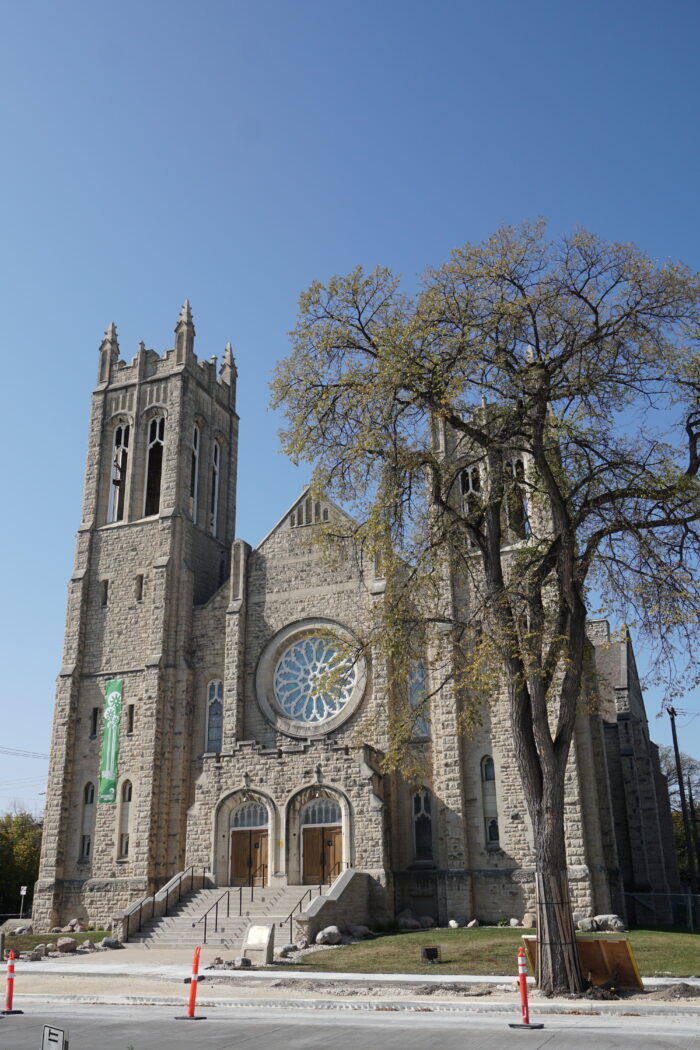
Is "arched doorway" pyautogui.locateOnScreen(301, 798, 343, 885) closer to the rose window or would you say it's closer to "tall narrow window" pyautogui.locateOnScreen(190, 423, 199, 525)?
the rose window

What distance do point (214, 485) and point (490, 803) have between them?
58.7 ft

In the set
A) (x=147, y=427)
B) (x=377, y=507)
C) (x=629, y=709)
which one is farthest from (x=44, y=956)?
(x=629, y=709)

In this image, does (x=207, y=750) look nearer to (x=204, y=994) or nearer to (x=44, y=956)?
(x=44, y=956)

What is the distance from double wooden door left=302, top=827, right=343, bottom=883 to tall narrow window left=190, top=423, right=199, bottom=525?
1337cm

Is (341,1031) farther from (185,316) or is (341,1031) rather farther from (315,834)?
(185,316)

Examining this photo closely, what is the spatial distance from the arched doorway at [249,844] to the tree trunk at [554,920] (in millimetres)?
14954

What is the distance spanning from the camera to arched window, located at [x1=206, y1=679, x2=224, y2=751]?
30438 mm

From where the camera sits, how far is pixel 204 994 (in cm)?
1464

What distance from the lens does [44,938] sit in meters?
26.1

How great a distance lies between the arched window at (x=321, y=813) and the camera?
26.5 m

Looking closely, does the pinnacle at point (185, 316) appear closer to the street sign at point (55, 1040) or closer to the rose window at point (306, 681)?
the rose window at point (306, 681)

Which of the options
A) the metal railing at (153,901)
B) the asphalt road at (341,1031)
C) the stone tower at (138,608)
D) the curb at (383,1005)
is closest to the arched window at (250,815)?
the metal railing at (153,901)

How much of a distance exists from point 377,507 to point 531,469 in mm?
3147

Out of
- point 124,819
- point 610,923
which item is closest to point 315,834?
point 124,819
